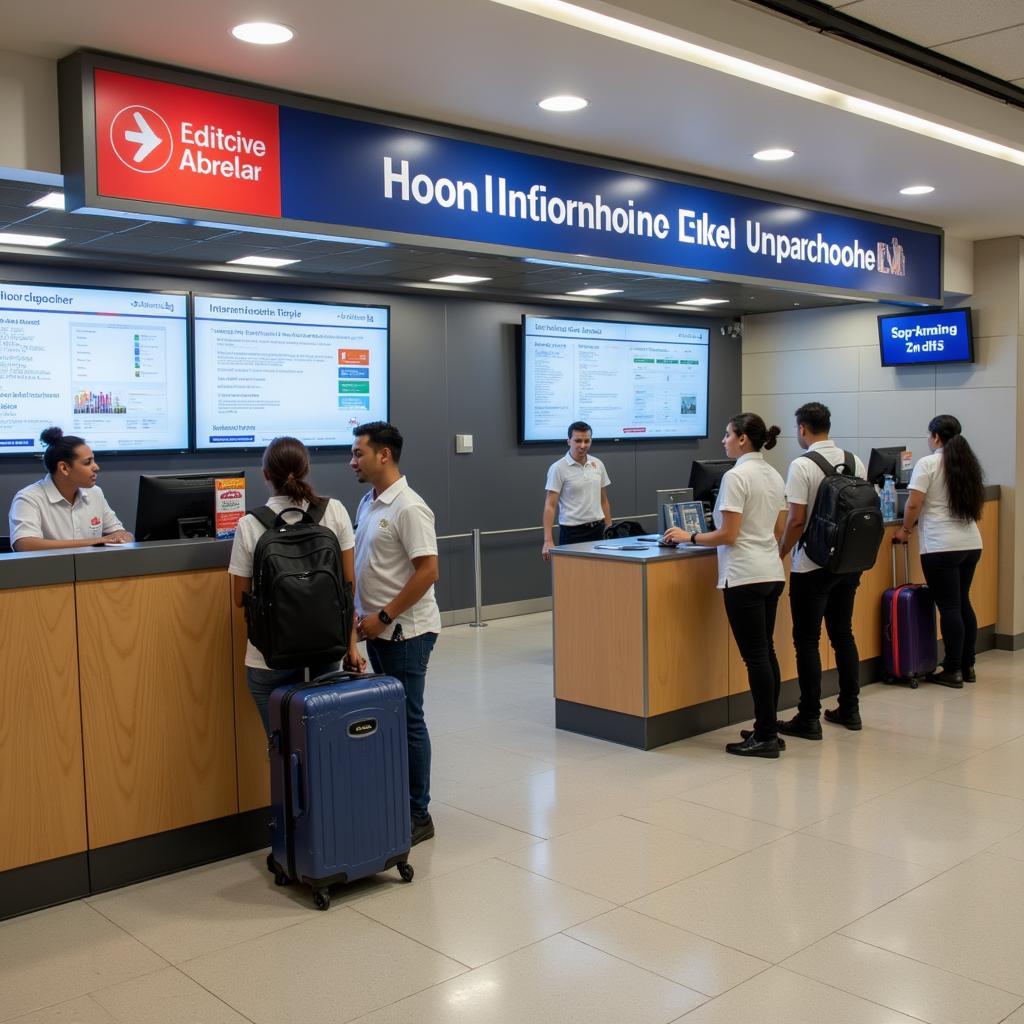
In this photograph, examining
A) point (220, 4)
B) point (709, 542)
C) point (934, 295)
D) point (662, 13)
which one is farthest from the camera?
point (934, 295)

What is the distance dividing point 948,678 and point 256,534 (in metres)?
4.47

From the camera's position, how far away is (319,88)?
379cm

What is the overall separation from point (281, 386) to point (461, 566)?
209 cm

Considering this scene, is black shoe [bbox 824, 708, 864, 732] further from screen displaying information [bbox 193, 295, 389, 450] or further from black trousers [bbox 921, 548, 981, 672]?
screen displaying information [bbox 193, 295, 389, 450]

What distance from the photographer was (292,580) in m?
3.31

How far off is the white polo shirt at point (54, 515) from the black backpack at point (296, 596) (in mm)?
2021

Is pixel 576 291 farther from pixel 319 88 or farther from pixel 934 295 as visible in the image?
pixel 319 88

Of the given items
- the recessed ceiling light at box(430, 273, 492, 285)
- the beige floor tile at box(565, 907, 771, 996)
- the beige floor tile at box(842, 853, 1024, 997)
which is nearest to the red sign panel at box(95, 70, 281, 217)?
the beige floor tile at box(565, 907, 771, 996)

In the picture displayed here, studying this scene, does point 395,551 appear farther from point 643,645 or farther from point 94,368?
point 94,368

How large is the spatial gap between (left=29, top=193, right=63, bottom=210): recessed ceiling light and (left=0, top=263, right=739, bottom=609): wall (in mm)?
2357

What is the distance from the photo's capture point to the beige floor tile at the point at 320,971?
8.95ft

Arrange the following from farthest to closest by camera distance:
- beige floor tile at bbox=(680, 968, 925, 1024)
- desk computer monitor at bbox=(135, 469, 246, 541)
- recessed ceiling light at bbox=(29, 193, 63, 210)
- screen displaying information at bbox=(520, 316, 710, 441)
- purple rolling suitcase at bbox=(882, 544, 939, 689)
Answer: screen displaying information at bbox=(520, 316, 710, 441) < purple rolling suitcase at bbox=(882, 544, 939, 689) < recessed ceiling light at bbox=(29, 193, 63, 210) < desk computer monitor at bbox=(135, 469, 246, 541) < beige floor tile at bbox=(680, 968, 925, 1024)

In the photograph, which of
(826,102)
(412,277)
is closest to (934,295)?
(826,102)

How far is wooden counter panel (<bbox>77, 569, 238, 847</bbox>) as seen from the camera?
3445 millimetres
